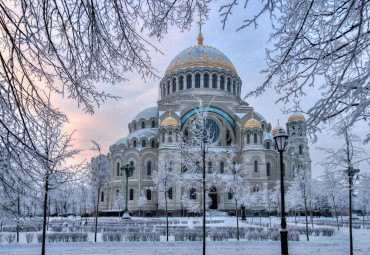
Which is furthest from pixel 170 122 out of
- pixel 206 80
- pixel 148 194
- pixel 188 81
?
pixel 206 80

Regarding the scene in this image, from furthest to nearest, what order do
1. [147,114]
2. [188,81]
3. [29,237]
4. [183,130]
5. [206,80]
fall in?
[147,114] → [188,81] → [206,80] → [183,130] → [29,237]

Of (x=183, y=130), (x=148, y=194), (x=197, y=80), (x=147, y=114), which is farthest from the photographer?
(x=147, y=114)

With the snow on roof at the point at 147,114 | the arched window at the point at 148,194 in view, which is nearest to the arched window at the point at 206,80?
the snow on roof at the point at 147,114

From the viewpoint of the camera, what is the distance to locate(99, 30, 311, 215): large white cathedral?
43.8 m

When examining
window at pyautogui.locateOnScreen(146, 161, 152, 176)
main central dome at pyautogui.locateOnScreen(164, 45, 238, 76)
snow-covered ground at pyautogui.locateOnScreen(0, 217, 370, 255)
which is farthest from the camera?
main central dome at pyautogui.locateOnScreen(164, 45, 238, 76)

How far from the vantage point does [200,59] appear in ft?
175

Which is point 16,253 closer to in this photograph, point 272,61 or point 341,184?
point 272,61

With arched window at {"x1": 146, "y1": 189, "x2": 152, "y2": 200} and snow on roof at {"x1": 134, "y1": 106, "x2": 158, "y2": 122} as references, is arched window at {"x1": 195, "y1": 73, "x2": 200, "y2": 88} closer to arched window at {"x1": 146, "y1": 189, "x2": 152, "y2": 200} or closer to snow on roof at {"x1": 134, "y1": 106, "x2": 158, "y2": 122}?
snow on roof at {"x1": 134, "y1": 106, "x2": 158, "y2": 122}

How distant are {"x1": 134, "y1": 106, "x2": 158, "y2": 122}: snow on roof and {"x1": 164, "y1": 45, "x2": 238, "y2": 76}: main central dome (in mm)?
6331

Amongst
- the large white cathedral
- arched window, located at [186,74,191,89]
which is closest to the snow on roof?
the large white cathedral

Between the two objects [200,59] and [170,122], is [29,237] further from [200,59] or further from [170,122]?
[200,59]

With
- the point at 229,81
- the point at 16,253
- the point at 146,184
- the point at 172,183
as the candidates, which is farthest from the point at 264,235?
the point at 229,81

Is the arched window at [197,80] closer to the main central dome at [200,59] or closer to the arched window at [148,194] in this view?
the main central dome at [200,59]

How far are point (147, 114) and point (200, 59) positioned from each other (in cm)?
1176
